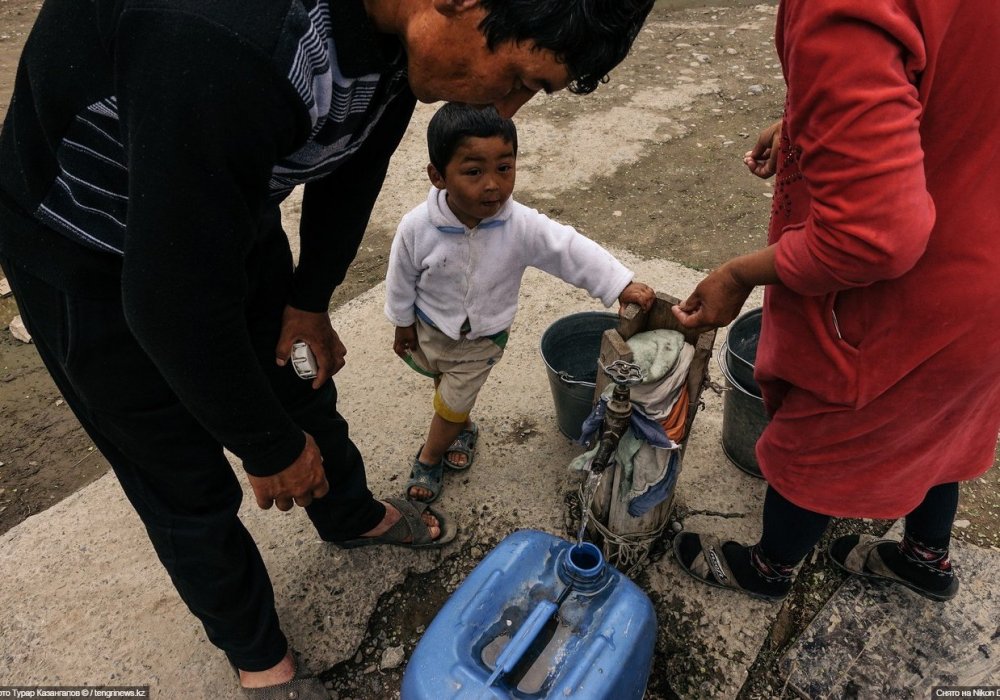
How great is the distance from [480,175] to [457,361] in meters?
0.65

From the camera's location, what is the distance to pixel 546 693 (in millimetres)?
1436

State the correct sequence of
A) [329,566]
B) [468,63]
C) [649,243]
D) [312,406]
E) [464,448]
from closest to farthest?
[468,63]
[312,406]
[329,566]
[464,448]
[649,243]

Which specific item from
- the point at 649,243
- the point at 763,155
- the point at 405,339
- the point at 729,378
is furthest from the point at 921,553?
the point at 649,243

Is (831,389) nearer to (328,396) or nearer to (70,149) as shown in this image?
(328,396)

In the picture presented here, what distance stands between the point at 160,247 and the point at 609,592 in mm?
1225

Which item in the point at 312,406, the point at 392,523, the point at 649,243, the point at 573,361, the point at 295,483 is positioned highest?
the point at 295,483

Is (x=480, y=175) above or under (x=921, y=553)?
above

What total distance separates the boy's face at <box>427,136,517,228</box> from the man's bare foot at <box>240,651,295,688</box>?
1.44 m

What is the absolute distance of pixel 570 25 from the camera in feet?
3.18

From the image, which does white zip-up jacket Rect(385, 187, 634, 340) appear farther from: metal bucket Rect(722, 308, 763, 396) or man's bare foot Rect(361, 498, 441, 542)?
man's bare foot Rect(361, 498, 441, 542)

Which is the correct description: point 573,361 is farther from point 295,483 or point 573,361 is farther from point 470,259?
point 295,483

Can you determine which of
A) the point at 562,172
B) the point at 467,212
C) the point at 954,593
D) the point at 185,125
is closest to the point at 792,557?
the point at 954,593

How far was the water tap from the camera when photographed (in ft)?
5.76

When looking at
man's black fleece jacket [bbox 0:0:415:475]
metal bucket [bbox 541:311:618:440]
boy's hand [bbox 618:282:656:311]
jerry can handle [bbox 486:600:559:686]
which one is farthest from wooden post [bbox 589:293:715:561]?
man's black fleece jacket [bbox 0:0:415:475]
